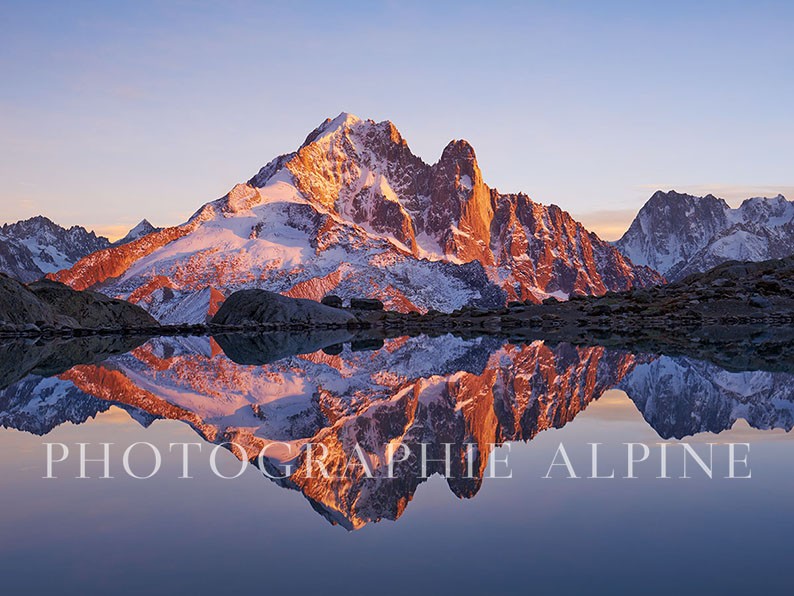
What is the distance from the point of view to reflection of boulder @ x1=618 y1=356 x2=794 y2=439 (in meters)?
17.5

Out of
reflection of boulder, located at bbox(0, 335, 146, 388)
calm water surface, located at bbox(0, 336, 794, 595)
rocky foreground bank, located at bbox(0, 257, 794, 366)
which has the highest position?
rocky foreground bank, located at bbox(0, 257, 794, 366)

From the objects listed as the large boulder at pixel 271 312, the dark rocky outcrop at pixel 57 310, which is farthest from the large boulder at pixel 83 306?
the large boulder at pixel 271 312

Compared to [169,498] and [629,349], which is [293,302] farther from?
[169,498]

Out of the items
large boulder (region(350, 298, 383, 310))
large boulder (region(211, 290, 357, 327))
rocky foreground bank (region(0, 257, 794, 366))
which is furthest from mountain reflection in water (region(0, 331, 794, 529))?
large boulder (region(350, 298, 383, 310))

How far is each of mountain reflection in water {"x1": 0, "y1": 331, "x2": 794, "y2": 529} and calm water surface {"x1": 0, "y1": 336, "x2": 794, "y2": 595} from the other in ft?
0.32

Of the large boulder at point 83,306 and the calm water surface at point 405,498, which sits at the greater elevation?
the large boulder at point 83,306

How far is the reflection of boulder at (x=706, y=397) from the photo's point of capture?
17531 millimetres

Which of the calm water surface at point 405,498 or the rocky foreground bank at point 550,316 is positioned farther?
the rocky foreground bank at point 550,316

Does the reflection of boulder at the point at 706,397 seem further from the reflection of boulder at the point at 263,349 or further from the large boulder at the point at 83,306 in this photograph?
the large boulder at the point at 83,306

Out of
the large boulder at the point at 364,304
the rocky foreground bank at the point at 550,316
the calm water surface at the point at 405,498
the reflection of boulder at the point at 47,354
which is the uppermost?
the large boulder at the point at 364,304

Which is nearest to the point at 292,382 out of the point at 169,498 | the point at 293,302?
the point at 169,498

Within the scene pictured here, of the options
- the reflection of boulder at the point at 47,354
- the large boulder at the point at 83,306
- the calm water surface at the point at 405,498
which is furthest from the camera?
the large boulder at the point at 83,306

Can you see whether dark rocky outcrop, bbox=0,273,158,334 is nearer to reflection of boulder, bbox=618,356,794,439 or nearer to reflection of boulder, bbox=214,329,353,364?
reflection of boulder, bbox=214,329,353,364

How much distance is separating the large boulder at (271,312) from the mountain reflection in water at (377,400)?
36.9m
